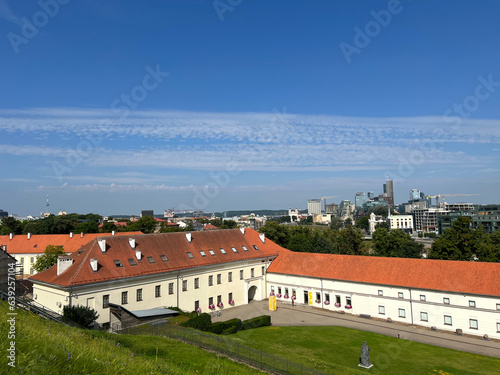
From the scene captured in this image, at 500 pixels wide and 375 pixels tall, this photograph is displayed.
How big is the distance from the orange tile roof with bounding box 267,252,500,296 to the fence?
23040mm

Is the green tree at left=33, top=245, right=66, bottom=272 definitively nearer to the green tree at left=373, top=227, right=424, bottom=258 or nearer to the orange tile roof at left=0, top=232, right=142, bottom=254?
the orange tile roof at left=0, top=232, right=142, bottom=254

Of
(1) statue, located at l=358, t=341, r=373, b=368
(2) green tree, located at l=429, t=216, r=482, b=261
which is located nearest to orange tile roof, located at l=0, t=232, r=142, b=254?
(1) statue, located at l=358, t=341, r=373, b=368

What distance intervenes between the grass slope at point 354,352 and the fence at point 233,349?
3.08 m

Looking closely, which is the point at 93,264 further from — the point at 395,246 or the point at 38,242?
the point at 395,246

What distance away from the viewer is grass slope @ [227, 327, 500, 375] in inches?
1023

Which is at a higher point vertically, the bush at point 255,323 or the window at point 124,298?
the window at point 124,298

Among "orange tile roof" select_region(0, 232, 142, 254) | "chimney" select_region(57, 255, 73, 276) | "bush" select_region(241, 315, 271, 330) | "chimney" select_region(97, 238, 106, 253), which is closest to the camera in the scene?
"chimney" select_region(57, 255, 73, 276)

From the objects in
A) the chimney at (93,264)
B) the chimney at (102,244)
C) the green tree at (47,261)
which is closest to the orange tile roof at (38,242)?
the green tree at (47,261)

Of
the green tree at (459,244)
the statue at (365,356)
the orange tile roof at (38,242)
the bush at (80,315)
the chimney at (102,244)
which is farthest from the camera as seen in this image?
the orange tile roof at (38,242)

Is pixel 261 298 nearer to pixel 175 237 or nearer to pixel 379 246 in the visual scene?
pixel 175 237

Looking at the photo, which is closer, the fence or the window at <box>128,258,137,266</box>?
the fence

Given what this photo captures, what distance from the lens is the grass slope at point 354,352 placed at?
2598 centimetres

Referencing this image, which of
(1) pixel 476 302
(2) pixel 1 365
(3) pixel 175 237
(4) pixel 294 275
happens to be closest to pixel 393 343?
(1) pixel 476 302

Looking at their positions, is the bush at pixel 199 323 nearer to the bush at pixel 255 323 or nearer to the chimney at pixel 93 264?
the bush at pixel 255 323
